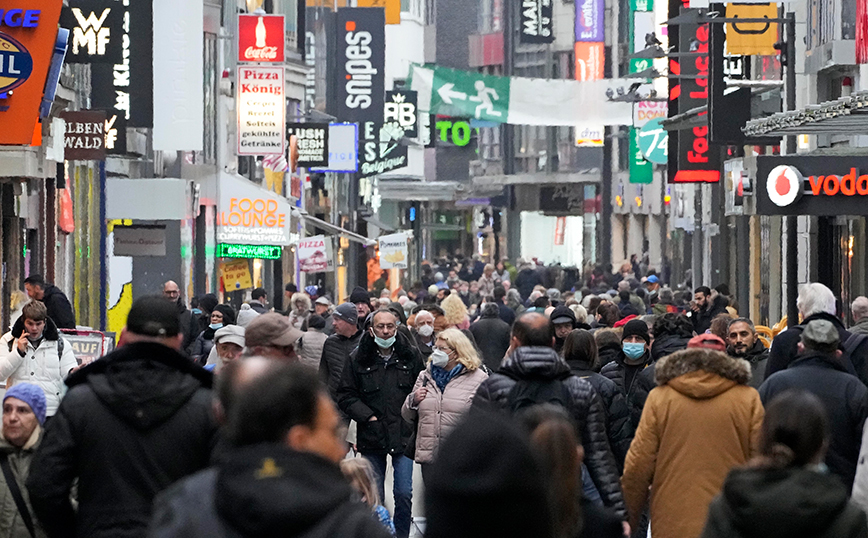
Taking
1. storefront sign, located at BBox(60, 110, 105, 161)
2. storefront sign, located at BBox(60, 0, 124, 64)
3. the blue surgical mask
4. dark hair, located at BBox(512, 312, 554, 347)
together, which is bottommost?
the blue surgical mask

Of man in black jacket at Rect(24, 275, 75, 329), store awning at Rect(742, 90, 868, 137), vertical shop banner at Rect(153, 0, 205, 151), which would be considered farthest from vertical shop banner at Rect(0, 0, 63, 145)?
vertical shop banner at Rect(153, 0, 205, 151)

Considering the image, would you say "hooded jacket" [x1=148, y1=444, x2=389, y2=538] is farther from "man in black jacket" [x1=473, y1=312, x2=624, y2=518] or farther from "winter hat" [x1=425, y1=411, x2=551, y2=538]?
"man in black jacket" [x1=473, y1=312, x2=624, y2=518]

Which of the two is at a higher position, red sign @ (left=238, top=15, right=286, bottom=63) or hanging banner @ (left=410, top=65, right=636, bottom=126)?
red sign @ (left=238, top=15, right=286, bottom=63)

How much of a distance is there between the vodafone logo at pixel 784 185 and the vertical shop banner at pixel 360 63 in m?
23.9

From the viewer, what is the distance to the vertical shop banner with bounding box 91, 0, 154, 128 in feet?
69.7

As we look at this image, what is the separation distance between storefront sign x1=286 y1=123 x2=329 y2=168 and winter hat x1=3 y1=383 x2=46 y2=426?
99.0 feet

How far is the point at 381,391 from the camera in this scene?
1135cm

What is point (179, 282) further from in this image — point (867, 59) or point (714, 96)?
point (867, 59)

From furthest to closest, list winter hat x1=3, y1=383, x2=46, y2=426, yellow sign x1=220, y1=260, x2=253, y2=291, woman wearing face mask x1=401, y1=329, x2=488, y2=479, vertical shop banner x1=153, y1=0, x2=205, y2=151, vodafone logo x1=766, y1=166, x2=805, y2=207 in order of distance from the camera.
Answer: yellow sign x1=220, y1=260, x2=253, y2=291, vertical shop banner x1=153, y1=0, x2=205, y2=151, vodafone logo x1=766, y1=166, x2=805, y2=207, woman wearing face mask x1=401, y1=329, x2=488, y2=479, winter hat x1=3, y1=383, x2=46, y2=426

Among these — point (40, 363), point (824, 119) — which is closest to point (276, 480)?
point (40, 363)

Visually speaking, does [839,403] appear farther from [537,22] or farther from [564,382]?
[537,22]

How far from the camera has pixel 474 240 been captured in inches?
2817

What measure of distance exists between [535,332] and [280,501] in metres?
4.25

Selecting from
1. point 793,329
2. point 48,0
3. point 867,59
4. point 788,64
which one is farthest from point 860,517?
point 788,64
